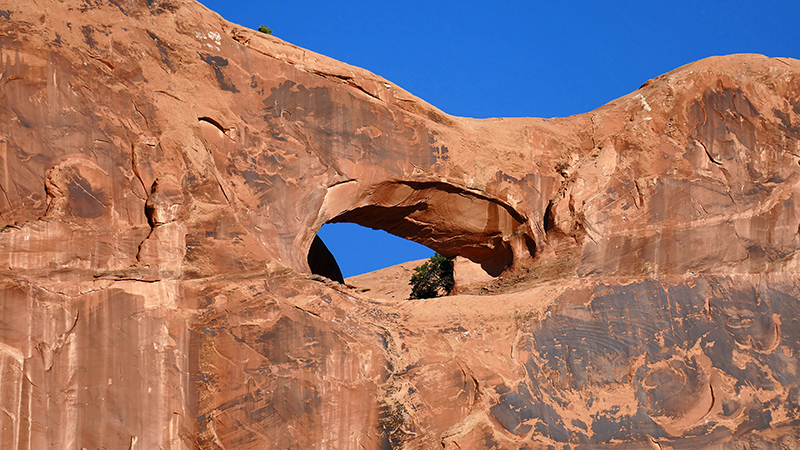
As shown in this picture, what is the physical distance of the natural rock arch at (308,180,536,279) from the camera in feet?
31.1

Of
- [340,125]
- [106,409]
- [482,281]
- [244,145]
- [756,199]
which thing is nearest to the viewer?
[106,409]

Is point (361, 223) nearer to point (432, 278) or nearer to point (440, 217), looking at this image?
point (440, 217)

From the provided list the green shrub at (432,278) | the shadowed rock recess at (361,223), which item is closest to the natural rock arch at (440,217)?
the shadowed rock recess at (361,223)

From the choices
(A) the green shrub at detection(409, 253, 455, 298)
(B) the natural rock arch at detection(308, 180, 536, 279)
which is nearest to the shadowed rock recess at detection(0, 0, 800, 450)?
(B) the natural rock arch at detection(308, 180, 536, 279)

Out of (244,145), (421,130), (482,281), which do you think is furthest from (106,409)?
(482,281)

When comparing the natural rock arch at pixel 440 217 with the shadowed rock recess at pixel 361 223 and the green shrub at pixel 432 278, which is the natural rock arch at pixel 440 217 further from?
the green shrub at pixel 432 278

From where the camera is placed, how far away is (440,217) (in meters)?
10.6

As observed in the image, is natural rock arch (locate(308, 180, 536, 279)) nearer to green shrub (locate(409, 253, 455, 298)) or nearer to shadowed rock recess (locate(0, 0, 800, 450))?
shadowed rock recess (locate(0, 0, 800, 450))

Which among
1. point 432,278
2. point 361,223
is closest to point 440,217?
point 361,223

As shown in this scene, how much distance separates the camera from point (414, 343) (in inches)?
345

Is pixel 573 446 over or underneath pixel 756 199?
underneath

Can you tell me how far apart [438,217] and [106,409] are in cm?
513

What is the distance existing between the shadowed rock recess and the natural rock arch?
0.04 meters

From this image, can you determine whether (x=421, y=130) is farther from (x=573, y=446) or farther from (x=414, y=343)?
(x=573, y=446)
